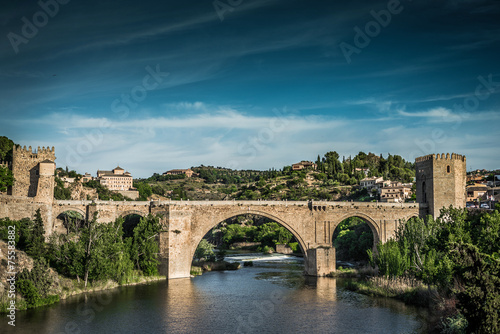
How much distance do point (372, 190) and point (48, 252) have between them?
54194mm

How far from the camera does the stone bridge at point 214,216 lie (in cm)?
3203

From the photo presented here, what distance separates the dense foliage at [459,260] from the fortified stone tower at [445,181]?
4.07 metres

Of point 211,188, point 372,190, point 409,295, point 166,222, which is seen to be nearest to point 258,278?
point 166,222

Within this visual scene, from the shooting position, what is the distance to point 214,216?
3419cm

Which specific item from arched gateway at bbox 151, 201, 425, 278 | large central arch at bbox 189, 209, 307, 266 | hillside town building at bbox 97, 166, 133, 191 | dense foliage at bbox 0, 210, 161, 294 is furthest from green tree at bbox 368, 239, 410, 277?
hillside town building at bbox 97, 166, 133, 191

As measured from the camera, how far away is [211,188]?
4063 inches

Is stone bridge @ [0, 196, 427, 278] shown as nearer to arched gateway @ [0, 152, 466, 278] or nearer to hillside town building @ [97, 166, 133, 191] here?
arched gateway @ [0, 152, 466, 278]

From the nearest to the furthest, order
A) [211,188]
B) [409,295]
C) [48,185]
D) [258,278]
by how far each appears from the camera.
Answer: [409,295]
[48,185]
[258,278]
[211,188]

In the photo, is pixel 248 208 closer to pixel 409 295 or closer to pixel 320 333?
pixel 409 295

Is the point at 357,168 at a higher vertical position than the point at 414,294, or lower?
higher

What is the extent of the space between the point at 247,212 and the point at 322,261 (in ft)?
22.3

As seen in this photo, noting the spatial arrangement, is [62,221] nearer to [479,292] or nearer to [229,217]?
[229,217]

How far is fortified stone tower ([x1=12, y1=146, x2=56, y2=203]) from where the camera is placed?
3102 cm

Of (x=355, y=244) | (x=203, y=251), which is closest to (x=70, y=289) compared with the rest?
(x=203, y=251)
